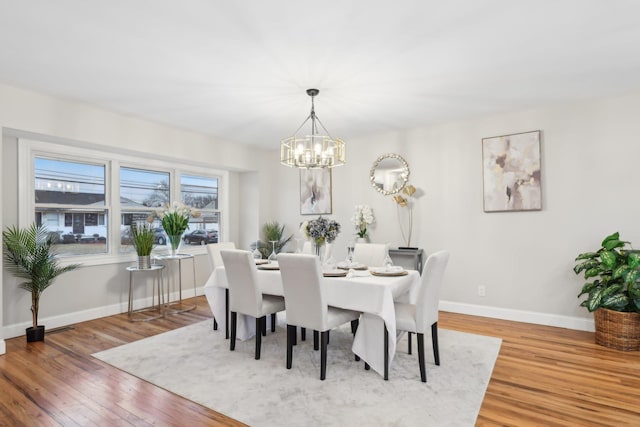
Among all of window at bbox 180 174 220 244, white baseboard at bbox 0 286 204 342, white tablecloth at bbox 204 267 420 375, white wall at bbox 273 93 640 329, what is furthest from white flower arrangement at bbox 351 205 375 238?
white baseboard at bbox 0 286 204 342

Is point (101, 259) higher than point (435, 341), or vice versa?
point (101, 259)

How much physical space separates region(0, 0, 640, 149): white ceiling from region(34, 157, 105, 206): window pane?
97 centimetres

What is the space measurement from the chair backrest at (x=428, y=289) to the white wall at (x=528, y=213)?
198 cm

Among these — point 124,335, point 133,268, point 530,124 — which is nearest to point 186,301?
point 133,268

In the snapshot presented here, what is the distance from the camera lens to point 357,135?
520cm

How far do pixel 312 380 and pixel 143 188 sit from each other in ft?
12.4

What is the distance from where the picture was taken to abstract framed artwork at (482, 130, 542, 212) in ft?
13.2

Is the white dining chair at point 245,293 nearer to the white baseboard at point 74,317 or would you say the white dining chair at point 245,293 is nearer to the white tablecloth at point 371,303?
the white tablecloth at point 371,303

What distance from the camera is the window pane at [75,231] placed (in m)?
4.06

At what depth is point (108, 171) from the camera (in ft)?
14.9

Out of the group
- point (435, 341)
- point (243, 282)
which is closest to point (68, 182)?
point (243, 282)

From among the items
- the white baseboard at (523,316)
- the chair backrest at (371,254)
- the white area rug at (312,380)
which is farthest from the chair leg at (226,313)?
the white baseboard at (523,316)

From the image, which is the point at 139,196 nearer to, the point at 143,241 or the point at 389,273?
the point at 143,241

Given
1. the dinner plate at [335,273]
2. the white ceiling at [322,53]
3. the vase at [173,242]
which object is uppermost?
the white ceiling at [322,53]
